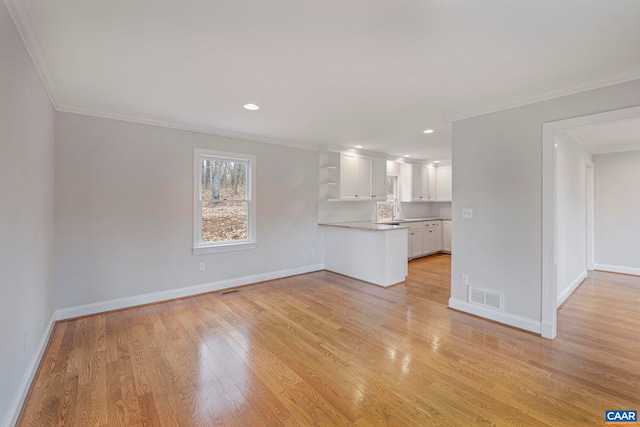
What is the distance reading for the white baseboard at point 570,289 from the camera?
3.60 metres

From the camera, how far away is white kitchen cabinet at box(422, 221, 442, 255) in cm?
697

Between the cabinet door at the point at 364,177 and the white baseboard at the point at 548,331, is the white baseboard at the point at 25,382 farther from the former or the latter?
the cabinet door at the point at 364,177

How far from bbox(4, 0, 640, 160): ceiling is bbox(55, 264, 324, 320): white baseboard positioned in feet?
7.43

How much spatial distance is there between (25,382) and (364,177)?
5.25 m

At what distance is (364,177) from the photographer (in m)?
5.83

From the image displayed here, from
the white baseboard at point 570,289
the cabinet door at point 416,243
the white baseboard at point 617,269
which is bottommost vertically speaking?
the white baseboard at point 570,289

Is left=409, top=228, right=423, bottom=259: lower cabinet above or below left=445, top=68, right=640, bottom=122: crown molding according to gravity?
below

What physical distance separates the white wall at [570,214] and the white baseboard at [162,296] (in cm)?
391

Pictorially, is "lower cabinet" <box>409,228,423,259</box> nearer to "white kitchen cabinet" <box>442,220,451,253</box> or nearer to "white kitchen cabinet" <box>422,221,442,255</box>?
"white kitchen cabinet" <box>422,221,442,255</box>

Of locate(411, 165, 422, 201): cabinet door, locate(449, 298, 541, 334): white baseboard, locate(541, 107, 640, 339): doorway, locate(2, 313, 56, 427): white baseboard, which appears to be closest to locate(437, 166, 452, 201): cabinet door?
locate(411, 165, 422, 201): cabinet door

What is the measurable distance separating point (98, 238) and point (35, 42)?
2.14m

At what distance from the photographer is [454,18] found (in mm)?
1681

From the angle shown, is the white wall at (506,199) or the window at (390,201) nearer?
the white wall at (506,199)

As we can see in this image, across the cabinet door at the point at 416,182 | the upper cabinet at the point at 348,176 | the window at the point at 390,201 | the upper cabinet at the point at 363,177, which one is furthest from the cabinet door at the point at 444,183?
the upper cabinet at the point at 348,176
